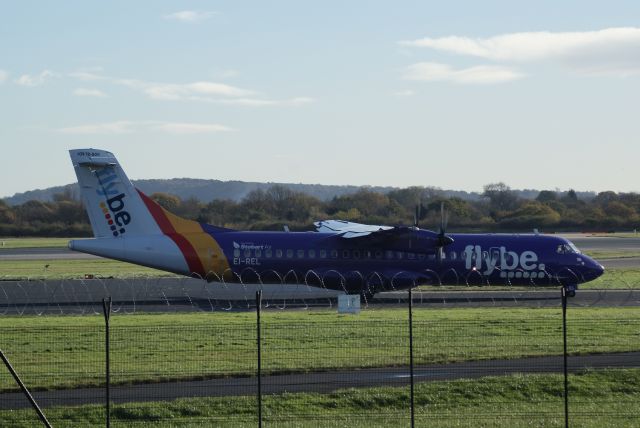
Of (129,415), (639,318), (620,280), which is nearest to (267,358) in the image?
(129,415)

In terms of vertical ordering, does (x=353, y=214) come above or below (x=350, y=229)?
above

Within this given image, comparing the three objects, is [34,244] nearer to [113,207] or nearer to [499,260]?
[113,207]

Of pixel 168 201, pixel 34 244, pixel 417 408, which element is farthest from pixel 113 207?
pixel 168 201

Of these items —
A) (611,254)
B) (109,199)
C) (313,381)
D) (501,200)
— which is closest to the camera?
(313,381)

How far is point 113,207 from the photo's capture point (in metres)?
37.4

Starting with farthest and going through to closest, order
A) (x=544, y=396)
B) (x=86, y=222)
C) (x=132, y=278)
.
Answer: (x=86, y=222) < (x=132, y=278) < (x=544, y=396)

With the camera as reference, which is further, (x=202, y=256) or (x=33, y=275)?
(x=33, y=275)

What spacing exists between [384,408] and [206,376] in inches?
184

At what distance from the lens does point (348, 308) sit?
33094 millimetres

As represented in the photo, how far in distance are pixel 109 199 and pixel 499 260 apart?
16280 mm

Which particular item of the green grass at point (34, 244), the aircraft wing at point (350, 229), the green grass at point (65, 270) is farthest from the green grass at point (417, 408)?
the green grass at point (34, 244)

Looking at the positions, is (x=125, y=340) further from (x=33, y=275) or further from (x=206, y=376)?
(x=33, y=275)

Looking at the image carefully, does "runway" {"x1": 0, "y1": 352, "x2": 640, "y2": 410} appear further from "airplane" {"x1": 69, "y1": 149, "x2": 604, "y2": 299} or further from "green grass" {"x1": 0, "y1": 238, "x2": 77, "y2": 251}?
"green grass" {"x1": 0, "y1": 238, "x2": 77, "y2": 251}

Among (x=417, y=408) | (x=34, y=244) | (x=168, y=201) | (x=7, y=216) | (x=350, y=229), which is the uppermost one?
(x=168, y=201)
